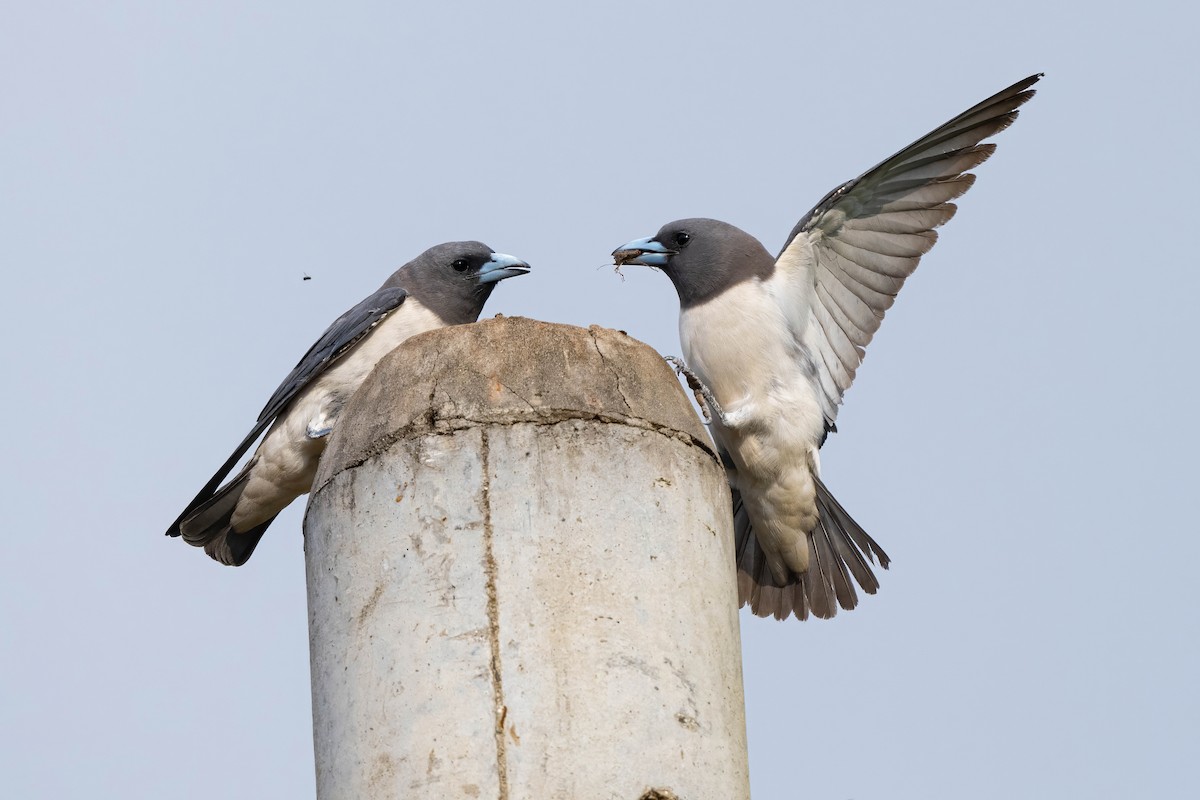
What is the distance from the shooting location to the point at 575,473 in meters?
4.67

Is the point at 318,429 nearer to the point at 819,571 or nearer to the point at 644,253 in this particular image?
the point at 644,253

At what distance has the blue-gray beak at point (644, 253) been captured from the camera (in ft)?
25.2

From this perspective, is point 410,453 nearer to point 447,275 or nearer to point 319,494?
point 319,494

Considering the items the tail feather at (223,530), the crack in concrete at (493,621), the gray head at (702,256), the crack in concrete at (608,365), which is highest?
the gray head at (702,256)

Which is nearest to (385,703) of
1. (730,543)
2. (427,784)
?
(427,784)

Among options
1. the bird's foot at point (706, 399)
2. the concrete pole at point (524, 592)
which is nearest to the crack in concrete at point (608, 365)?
the concrete pole at point (524, 592)

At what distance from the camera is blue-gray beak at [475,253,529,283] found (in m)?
7.83

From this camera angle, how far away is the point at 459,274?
7.81 meters

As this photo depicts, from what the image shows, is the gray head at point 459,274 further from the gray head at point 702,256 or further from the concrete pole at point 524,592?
the concrete pole at point 524,592

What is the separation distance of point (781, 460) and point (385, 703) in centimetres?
324

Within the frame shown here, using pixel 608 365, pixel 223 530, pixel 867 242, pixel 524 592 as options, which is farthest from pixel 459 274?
pixel 524 592

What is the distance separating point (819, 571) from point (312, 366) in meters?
2.73

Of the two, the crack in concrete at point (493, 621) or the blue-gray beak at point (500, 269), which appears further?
the blue-gray beak at point (500, 269)

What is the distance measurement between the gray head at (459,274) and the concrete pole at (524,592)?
2.61 m
